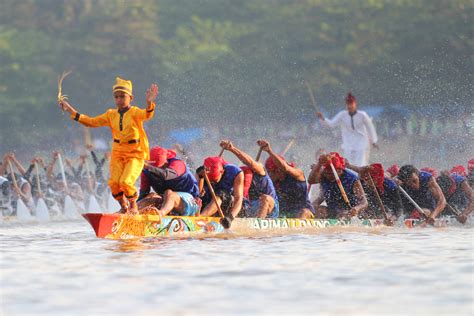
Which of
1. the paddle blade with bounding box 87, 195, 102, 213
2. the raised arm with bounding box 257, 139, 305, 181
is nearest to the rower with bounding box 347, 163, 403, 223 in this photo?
the raised arm with bounding box 257, 139, 305, 181

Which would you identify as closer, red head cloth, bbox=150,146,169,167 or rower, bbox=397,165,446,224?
red head cloth, bbox=150,146,169,167

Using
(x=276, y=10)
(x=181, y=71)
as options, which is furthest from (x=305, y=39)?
(x=181, y=71)

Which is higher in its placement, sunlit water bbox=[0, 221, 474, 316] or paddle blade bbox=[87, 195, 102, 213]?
paddle blade bbox=[87, 195, 102, 213]

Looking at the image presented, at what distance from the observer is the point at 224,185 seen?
12.1 m

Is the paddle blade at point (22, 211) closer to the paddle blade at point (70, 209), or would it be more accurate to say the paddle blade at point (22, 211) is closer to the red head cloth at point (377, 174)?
the paddle blade at point (70, 209)

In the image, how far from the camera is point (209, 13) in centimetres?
4000

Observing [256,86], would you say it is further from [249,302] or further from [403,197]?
[249,302]

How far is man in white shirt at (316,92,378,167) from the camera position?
62.3 feet

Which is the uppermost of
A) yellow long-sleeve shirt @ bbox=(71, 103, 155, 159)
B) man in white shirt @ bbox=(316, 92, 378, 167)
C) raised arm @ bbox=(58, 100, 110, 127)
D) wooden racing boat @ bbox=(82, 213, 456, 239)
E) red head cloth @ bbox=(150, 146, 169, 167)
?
man in white shirt @ bbox=(316, 92, 378, 167)

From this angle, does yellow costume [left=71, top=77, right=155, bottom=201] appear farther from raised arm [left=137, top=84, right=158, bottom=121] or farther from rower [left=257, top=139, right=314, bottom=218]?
rower [left=257, top=139, right=314, bottom=218]

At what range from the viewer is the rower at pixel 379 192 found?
1399 cm

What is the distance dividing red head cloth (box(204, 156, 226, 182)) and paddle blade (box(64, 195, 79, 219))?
7.95 metres

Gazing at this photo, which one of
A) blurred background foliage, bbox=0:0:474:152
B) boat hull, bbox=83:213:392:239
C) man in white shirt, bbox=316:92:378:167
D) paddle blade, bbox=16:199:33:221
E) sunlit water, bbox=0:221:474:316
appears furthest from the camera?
blurred background foliage, bbox=0:0:474:152

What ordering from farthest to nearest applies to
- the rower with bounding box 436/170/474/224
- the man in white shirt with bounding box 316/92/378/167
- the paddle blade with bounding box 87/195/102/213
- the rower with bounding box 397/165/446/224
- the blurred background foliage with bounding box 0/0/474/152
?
the blurred background foliage with bounding box 0/0/474/152 → the paddle blade with bounding box 87/195/102/213 → the man in white shirt with bounding box 316/92/378/167 → the rower with bounding box 436/170/474/224 → the rower with bounding box 397/165/446/224
